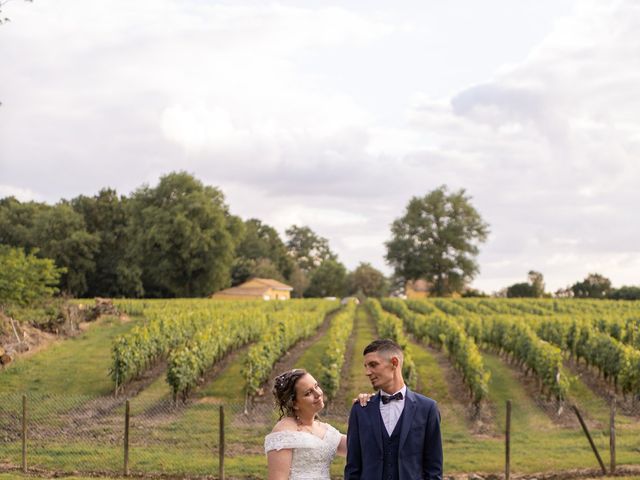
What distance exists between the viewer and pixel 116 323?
126 feet

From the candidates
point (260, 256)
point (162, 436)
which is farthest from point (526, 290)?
point (162, 436)

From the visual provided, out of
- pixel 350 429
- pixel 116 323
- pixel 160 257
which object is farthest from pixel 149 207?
pixel 350 429

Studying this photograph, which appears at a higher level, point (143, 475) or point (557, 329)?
point (557, 329)

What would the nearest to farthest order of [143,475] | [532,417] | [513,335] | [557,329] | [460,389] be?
[143,475] → [532,417] → [460,389] → [513,335] → [557,329]

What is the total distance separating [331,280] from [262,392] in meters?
79.7

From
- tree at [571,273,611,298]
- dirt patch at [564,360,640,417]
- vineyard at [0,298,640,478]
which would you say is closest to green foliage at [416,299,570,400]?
vineyard at [0,298,640,478]

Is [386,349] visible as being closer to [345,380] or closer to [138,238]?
[345,380]

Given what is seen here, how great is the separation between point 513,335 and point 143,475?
17.7 metres

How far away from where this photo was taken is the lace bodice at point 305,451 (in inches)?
159

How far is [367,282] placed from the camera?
99.2m

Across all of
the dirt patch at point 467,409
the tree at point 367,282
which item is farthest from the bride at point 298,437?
the tree at point 367,282

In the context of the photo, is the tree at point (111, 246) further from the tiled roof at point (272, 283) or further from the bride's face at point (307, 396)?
the bride's face at point (307, 396)

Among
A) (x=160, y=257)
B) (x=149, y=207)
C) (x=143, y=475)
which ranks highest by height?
(x=149, y=207)

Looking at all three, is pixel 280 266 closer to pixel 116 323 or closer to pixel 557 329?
Answer: pixel 116 323
